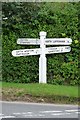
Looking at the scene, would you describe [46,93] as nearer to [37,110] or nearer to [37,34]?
[37,110]

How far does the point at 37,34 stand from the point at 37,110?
7021 millimetres

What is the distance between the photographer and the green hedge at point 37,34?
59.7ft

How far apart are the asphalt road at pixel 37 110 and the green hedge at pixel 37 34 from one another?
4.86 m

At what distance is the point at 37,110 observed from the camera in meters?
12.0

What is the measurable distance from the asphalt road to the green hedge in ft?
15.9

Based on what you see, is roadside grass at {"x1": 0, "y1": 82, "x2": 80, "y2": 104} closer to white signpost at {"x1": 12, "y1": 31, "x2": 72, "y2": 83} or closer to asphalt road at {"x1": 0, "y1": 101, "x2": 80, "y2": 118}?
asphalt road at {"x1": 0, "y1": 101, "x2": 80, "y2": 118}

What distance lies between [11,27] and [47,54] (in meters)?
2.14

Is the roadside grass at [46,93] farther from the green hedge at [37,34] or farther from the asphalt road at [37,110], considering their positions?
the green hedge at [37,34]

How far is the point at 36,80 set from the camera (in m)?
18.5

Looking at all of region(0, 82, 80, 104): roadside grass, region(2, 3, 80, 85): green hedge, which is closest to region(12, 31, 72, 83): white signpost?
region(2, 3, 80, 85): green hedge

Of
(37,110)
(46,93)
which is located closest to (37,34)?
(46,93)

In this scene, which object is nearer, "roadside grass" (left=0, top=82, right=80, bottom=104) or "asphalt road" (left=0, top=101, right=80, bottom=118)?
"asphalt road" (left=0, top=101, right=80, bottom=118)

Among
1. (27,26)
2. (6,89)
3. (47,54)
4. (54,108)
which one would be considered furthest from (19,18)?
(54,108)

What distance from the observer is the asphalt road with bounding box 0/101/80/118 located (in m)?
10.9
